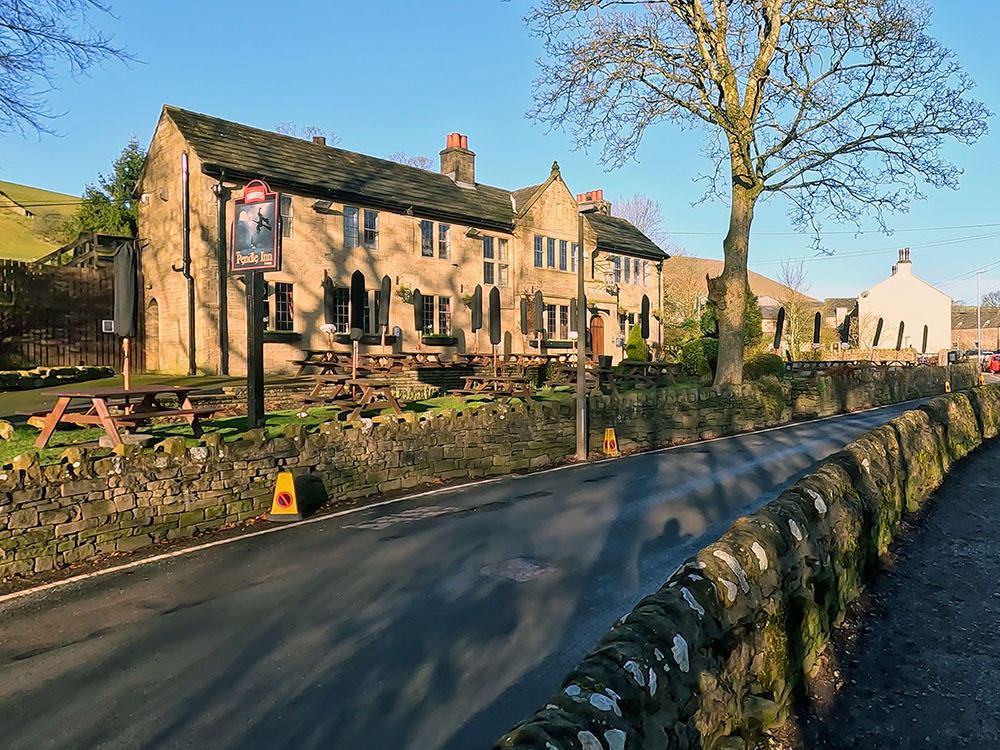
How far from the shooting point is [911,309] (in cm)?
7069

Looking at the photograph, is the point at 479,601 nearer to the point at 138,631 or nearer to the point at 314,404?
the point at 138,631

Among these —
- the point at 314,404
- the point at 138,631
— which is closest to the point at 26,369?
the point at 314,404

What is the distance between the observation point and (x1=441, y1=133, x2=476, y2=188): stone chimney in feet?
118

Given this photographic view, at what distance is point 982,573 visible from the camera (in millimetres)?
7285

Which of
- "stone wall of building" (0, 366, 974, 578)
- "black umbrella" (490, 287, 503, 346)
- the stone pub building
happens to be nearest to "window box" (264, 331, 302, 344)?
the stone pub building

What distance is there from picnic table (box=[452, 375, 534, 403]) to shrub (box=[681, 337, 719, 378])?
1565 cm

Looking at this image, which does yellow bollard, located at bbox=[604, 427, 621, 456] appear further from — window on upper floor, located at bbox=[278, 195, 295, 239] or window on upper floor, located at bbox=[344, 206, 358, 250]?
window on upper floor, located at bbox=[344, 206, 358, 250]

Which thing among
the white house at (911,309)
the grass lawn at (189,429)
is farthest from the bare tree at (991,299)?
the grass lawn at (189,429)

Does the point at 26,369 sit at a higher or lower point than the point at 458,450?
higher

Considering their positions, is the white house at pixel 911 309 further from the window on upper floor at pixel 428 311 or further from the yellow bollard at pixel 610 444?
the yellow bollard at pixel 610 444

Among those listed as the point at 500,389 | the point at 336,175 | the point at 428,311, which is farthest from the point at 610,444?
the point at 336,175

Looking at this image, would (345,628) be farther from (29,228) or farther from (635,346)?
(29,228)

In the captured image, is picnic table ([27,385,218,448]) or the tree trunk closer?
picnic table ([27,385,218,448])

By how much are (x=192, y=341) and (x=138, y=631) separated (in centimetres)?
1953
